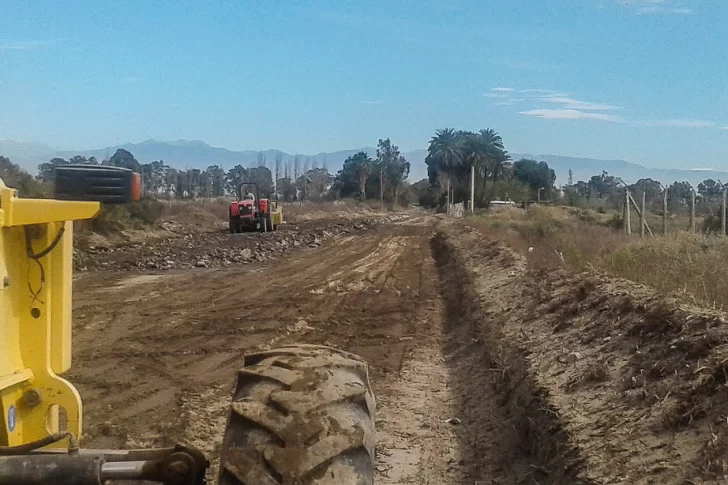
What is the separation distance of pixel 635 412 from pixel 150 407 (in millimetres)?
4331

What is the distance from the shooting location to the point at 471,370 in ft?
34.2

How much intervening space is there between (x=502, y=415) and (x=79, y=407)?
504 centimetres

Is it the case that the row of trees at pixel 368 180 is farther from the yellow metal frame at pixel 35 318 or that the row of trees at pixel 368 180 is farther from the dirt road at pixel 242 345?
the yellow metal frame at pixel 35 318

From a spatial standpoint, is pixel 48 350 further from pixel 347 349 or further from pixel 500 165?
pixel 500 165

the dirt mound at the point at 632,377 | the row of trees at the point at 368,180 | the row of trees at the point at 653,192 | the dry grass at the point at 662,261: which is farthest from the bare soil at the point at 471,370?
the row of trees at the point at 368,180

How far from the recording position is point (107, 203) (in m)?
3.85

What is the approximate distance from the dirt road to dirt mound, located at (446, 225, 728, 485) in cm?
94

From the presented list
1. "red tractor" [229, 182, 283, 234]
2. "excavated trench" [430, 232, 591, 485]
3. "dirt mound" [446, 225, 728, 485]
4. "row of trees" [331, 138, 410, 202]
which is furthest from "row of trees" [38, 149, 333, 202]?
"dirt mound" [446, 225, 728, 485]

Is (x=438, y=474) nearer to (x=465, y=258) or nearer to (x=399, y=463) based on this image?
(x=399, y=463)

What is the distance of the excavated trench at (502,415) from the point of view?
638 centimetres

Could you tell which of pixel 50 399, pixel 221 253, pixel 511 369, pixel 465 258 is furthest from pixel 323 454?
pixel 221 253

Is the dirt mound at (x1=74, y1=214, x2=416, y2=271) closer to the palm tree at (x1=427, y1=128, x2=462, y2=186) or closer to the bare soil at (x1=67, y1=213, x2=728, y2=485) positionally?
the bare soil at (x1=67, y1=213, x2=728, y2=485)

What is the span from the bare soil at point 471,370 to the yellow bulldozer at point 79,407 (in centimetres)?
219

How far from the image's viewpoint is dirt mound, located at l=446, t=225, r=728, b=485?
5219 millimetres
